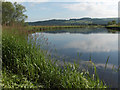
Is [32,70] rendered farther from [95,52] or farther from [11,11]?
[11,11]

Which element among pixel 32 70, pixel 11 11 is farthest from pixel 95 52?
pixel 11 11

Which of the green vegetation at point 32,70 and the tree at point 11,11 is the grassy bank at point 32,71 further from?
the tree at point 11,11

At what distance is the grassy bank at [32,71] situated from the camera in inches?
135

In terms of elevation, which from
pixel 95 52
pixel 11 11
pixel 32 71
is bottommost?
pixel 95 52

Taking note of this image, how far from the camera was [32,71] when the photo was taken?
4270 mm

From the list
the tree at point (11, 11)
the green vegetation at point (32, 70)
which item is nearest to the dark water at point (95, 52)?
the green vegetation at point (32, 70)

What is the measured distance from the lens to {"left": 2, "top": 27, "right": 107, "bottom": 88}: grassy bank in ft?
11.3

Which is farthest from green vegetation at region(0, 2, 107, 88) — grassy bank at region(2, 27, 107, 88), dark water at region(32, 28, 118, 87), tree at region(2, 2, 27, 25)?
tree at region(2, 2, 27, 25)

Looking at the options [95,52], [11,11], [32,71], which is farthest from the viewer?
[11,11]

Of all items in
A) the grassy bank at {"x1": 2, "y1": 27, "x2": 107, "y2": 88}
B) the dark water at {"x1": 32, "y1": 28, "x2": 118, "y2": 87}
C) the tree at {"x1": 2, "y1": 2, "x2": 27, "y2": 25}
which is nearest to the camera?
the grassy bank at {"x1": 2, "y1": 27, "x2": 107, "y2": 88}

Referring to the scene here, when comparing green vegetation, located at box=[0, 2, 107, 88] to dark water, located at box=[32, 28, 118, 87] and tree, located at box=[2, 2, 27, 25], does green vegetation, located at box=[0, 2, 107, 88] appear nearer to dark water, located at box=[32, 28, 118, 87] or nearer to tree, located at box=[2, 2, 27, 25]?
dark water, located at box=[32, 28, 118, 87]

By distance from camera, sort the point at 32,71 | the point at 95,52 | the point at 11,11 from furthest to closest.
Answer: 1. the point at 11,11
2. the point at 95,52
3. the point at 32,71

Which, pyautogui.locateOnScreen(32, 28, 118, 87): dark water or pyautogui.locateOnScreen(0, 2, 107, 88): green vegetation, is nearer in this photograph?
pyautogui.locateOnScreen(0, 2, 107, 88): green vegetation

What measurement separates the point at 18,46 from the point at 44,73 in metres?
2.19
